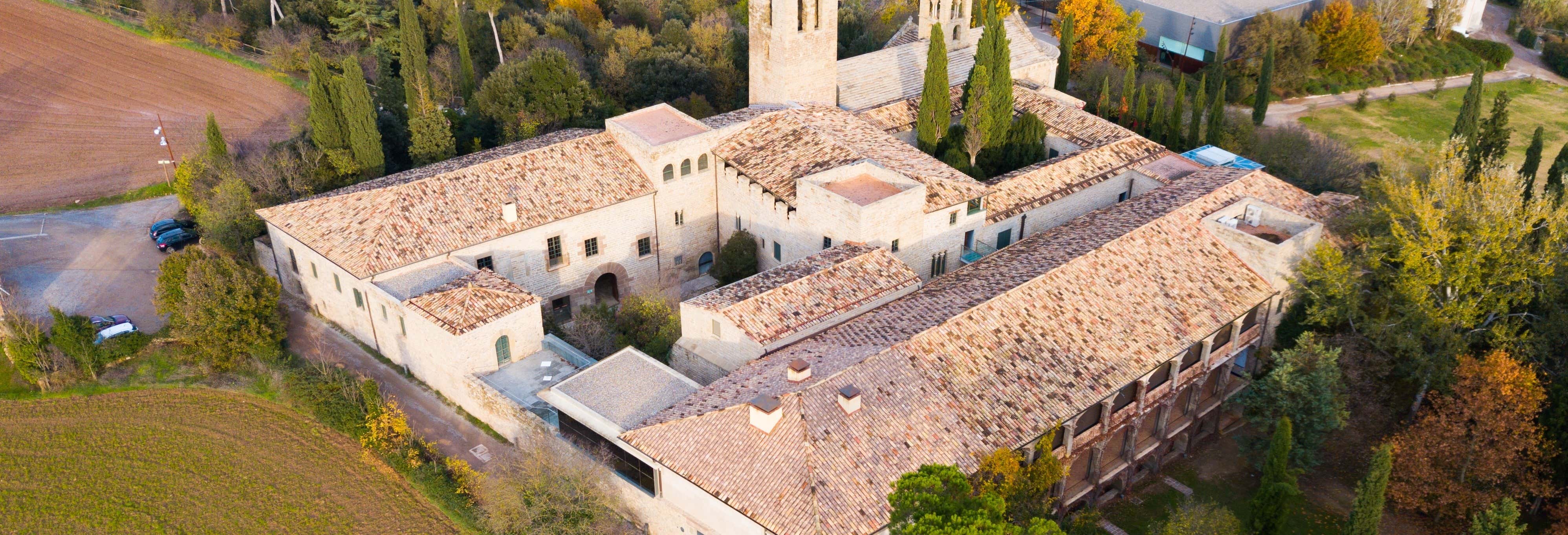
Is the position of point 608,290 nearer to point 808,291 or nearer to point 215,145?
point 808,291

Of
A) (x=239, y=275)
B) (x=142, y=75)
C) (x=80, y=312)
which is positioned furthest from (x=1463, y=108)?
(x=142, y=75)

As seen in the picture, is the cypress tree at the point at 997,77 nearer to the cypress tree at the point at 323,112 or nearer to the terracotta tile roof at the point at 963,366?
the terracotta tile roof at the point at 963,366

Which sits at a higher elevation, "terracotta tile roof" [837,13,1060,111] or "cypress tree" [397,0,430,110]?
"cypress tree" [397,0,430,110]

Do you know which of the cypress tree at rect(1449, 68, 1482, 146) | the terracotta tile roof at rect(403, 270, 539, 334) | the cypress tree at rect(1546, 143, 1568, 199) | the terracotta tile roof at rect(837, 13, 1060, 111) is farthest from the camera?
the terracotta tile roof at rect(837, 13, 1060, 111)

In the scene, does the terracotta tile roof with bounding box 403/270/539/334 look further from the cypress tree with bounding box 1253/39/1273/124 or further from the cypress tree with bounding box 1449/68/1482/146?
the cypress tree with bounding box 1253/39/1273/124

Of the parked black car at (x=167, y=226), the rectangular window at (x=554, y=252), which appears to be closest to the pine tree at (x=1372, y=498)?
the rectangular window at (x=554, y=252)

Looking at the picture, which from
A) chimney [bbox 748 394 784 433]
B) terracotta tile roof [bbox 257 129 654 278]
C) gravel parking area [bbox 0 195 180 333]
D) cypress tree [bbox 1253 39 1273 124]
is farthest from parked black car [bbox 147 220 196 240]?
cypress tree [bbox 1253 39 1273 124]
